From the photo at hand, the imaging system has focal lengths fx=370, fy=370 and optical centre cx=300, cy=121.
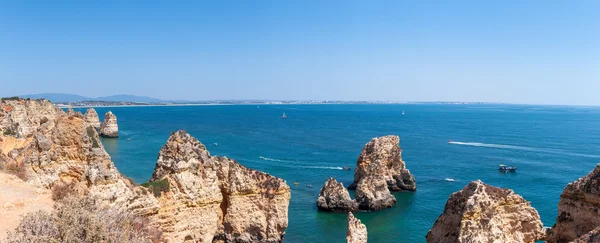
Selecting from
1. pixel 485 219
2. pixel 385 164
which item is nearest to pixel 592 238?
pixel 485 219

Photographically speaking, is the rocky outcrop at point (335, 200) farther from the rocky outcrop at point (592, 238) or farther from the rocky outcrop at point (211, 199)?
the rocky outcrop at point (592, 238)

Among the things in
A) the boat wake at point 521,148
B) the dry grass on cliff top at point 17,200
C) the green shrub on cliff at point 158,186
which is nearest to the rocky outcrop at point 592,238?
the dry grass on cliff top at point 17,200

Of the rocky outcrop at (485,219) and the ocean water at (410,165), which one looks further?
the ocean water at (410,165)

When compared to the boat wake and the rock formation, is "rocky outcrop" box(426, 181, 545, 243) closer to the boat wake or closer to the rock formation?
the rock formation

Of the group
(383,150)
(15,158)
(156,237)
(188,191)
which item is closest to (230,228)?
(188,191)

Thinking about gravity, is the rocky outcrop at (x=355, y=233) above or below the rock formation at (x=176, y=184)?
below

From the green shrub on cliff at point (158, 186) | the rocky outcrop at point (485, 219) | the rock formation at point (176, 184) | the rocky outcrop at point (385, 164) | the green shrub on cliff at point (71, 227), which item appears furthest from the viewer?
the rocky outcrop at point (385, 164)

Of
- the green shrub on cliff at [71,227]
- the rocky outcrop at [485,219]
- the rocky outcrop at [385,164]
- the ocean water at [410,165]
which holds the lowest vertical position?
the ocean water at [410,165]

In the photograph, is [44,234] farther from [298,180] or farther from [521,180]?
[521,180]

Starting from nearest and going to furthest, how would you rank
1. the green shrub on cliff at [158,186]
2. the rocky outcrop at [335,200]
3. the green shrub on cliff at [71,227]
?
the green shrub on cliff at [71,227] → the green shrub on cliff at [158,186] → the rocky outcrop at [335,200]
